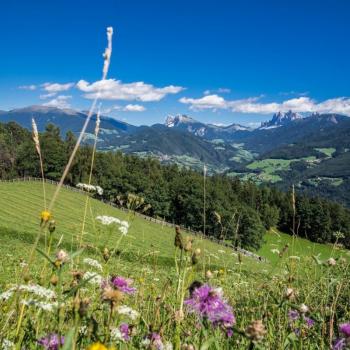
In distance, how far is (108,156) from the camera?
9269cm

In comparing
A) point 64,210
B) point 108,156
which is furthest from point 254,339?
point 108,156

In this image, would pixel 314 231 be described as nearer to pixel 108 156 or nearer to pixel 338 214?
pixel 338 214

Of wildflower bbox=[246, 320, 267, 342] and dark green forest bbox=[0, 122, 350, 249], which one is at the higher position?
wildflower bbox=[246, 320, 267, 342]

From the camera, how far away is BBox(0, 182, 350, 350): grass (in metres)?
2.05

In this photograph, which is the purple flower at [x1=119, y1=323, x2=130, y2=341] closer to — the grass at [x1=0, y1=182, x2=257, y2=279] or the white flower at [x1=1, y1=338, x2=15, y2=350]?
the white flower at [x1=1, y1=338, x2=15, y2=350]

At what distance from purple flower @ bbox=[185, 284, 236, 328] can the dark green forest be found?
227ft

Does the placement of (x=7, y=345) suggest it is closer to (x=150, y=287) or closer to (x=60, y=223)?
(x=150, y=287)

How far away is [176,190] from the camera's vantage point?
280 ft

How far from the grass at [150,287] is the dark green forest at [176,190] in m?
8.68

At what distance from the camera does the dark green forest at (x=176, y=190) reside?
256 ft

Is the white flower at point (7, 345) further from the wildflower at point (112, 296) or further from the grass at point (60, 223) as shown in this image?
the grass at point (60, 223)

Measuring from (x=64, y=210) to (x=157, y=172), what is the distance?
39383 millimetres

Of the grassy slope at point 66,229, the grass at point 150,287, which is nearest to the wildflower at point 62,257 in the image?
the grass at point 150,287

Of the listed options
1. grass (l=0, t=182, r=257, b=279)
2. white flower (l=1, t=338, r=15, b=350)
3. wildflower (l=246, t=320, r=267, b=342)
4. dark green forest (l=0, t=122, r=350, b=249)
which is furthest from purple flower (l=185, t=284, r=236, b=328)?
dark green forest (l=0, t=122, r=350, b=249)
